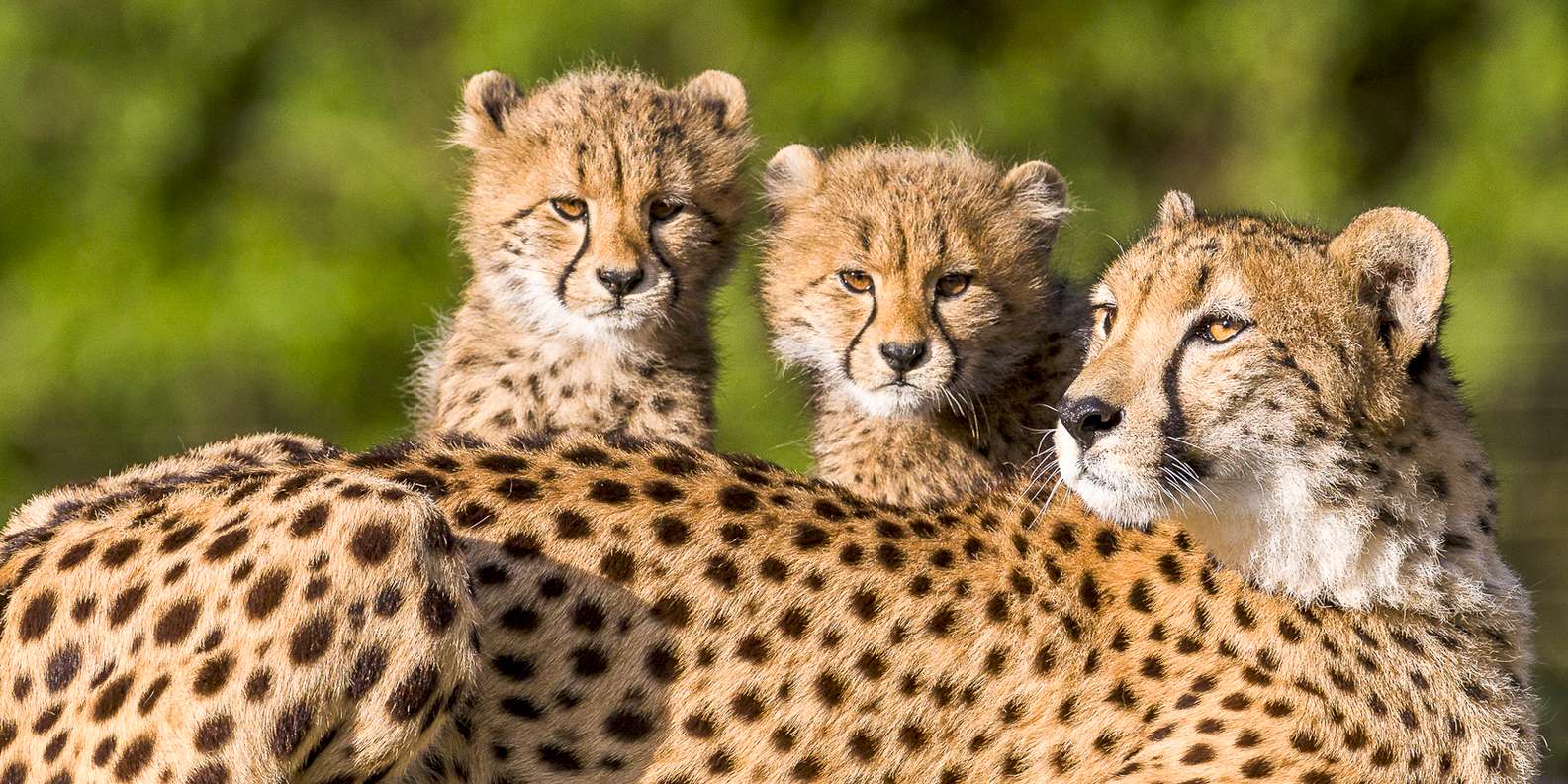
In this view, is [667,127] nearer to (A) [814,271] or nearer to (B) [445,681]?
(A) [814,271]

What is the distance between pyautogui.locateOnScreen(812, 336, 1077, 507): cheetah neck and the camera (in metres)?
4.52

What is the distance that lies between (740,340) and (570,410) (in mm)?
4017

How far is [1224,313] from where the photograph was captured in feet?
10.6

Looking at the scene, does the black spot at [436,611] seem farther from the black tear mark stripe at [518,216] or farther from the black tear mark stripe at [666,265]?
the black tear mark stripe at [518,216]

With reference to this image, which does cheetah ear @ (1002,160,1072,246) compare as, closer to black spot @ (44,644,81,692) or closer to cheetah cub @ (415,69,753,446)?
cheetah cub @ (415,69,753,446)

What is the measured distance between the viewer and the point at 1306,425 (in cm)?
313

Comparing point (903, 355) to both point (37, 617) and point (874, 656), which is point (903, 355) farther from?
point (37, 617)

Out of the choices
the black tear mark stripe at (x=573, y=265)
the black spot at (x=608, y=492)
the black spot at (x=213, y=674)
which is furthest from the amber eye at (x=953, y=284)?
the black spot at (x=213, y=674)

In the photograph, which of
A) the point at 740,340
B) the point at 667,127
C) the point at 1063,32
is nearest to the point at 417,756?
the point at 667,127

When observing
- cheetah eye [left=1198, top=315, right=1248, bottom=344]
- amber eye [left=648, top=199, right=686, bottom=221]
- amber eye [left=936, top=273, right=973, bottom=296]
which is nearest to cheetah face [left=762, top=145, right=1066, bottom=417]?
amber eye [left=936, top=273, right=973, bottom=296]

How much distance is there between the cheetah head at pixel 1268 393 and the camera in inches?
123

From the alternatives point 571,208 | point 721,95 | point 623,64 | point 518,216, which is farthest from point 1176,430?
point 623,64

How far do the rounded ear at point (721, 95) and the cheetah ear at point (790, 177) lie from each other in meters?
0.17

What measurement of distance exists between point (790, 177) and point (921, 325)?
789 millimetres
